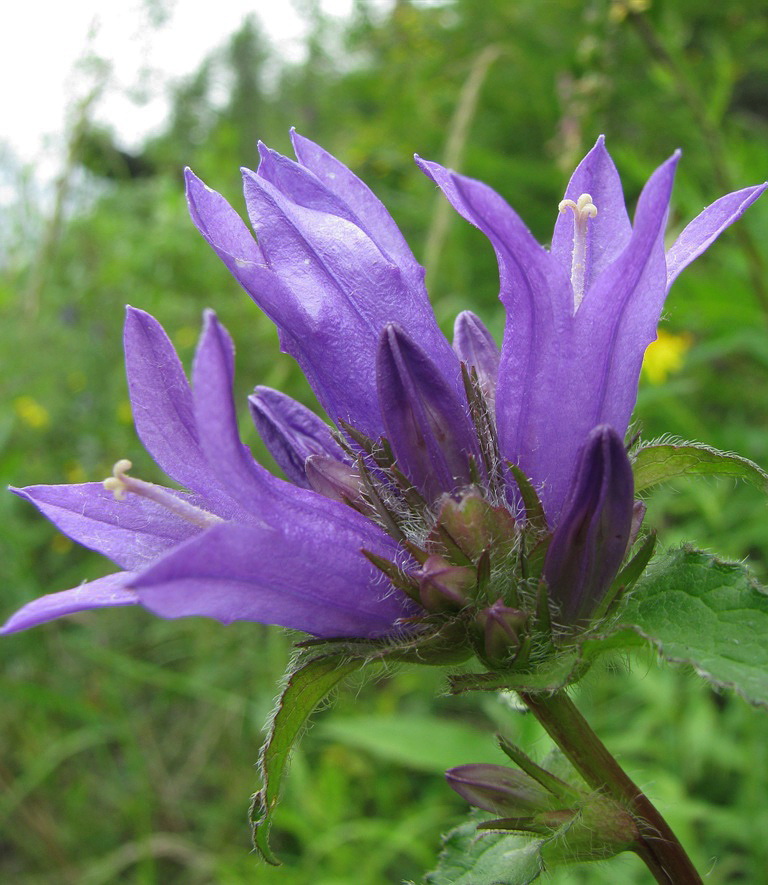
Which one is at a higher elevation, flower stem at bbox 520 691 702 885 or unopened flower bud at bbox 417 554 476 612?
unopened flower bud at bbox 417 554 476 612

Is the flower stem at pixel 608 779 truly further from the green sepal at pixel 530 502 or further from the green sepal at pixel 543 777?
the green sepal at pixel 530 502

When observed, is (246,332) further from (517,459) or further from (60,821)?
(517,459)

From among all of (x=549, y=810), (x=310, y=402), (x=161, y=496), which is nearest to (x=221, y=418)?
(x=161, y=496)

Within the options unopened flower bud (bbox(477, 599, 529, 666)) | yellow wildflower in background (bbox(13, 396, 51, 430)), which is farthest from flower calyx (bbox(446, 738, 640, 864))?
yellow wildflower in background (bbox(13, 396, 51, 430))

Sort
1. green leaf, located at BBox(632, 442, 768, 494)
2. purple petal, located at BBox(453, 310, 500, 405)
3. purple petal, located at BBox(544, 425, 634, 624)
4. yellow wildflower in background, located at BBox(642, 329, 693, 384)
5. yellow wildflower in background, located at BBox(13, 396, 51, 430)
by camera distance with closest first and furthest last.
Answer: purple petal, located at BBox(544, 425, 634, 624)
green leaf, located at BBox(632, 442, 768, 494)
purple petal, located at BBox(453, 310, 500, 405)
yellow wildflower in background, located at BBox(642, 329, 693, 384)
yellow wildflower in background, located at BBox(13, 396, 51, 430)

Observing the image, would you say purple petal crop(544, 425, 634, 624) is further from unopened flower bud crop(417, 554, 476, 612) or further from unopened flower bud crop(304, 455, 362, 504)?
unopened flower bud crop(304, 455, 362, 504)

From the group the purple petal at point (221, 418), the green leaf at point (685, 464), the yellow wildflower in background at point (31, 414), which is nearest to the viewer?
the purple petal at point (221, 418)

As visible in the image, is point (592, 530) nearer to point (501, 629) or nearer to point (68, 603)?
point (501, 629)

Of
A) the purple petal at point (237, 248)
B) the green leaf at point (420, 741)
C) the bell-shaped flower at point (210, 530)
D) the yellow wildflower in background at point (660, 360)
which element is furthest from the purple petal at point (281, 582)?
the yellow wildflower in background at point (660, 360)
